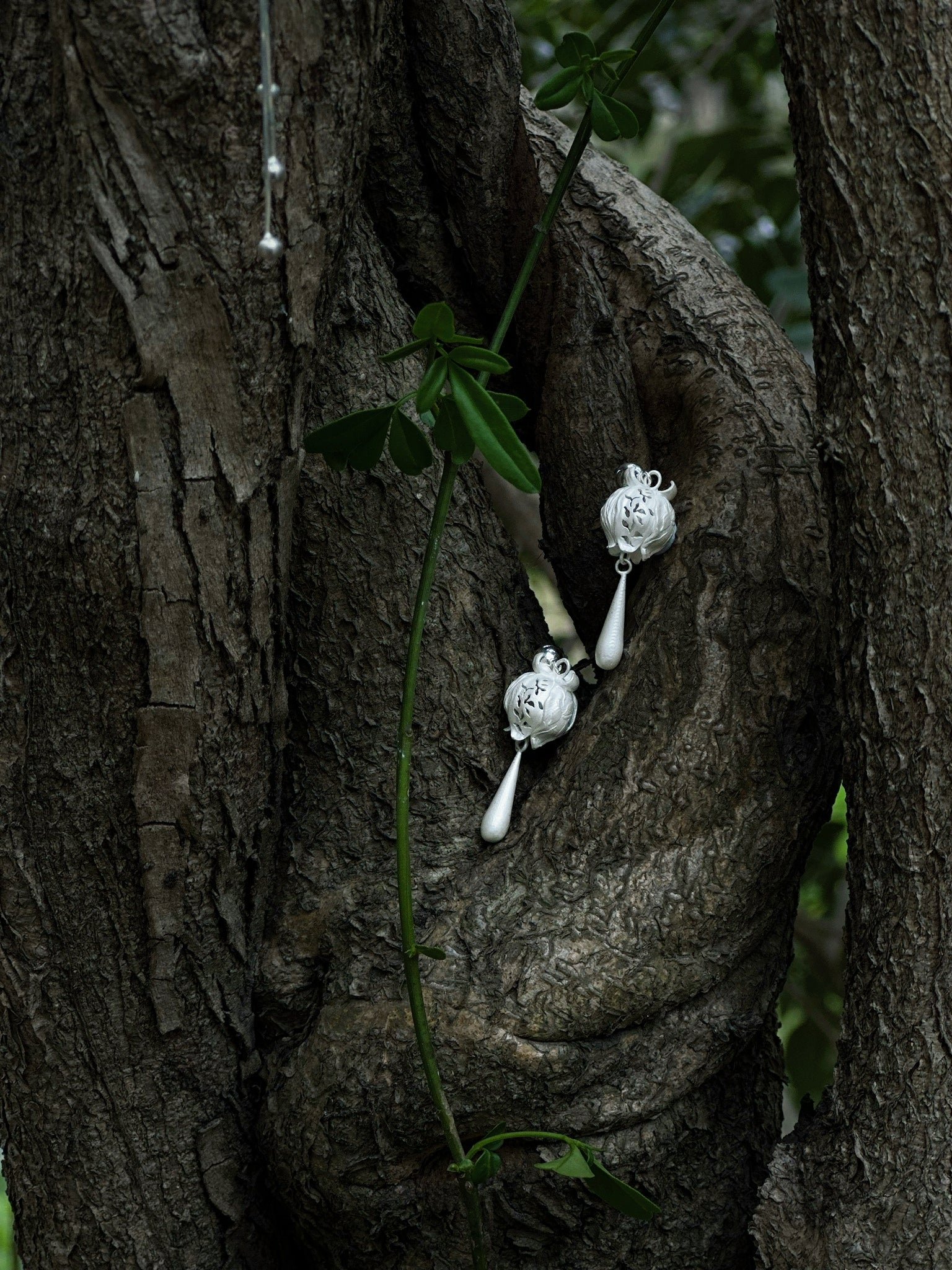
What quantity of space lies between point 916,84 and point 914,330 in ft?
0.59

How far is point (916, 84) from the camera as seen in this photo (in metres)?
0.88

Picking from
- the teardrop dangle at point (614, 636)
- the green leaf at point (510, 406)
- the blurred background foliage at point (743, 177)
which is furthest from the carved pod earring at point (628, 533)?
the blurred background foliage at point (743, 177)

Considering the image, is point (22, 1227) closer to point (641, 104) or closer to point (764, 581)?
point (764, 581)

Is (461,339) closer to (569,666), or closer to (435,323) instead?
(435,323)

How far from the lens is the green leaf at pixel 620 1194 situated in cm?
90

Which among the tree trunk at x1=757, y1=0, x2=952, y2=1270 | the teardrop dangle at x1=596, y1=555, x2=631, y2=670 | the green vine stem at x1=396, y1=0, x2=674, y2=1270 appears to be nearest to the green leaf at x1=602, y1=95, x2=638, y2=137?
the tree trunk at x1=757, y1=0, x2=952, y2=1270

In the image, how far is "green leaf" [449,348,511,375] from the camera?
835 millimetres

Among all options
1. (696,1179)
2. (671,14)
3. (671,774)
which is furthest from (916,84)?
(671,14)

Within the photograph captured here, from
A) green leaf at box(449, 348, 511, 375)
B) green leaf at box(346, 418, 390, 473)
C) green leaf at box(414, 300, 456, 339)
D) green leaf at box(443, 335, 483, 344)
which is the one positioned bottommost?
green leaf at box(346, 418, 390, 473)

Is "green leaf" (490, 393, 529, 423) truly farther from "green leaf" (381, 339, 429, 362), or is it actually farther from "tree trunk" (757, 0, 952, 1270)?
"tree trunk" (757, 0, 952, 1270)

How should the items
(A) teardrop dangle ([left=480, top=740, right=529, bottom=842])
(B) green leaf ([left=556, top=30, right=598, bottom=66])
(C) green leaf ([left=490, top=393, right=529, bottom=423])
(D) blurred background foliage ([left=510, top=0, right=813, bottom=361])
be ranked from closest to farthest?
(C) green leaf ([left=490, top=393, right=529, bottom=423]) < (B) green leaf ([left=556, top=30, right=598, bottom=66]) < (A) teardrop dangle ([left=480, top=740, right=529, bottom=842]) < (D) blurred background foliage ([left=510, top=0, right=813, bottom=361])

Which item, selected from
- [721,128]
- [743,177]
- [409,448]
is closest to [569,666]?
[409,448]

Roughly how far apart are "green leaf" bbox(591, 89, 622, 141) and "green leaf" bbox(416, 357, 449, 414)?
11.7 inches

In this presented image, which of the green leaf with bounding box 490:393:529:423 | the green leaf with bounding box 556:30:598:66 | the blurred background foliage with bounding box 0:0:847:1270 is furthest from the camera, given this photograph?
the blurred background foliage with bounding box 0:0:847:1270
